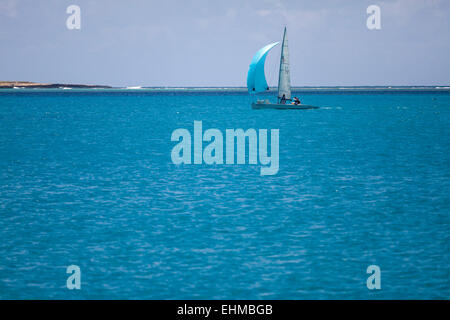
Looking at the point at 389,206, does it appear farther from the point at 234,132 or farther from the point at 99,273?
the point at 234,132

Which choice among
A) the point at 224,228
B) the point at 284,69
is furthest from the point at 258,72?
the point at 224,228

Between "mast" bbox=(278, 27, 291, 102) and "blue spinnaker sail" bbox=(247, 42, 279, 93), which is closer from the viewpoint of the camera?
"mast" bbox=(278, 27, 291, 102)

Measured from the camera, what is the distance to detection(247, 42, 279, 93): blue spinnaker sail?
99688 millimetres

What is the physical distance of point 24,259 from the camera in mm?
20594

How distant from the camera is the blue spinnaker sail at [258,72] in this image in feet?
327

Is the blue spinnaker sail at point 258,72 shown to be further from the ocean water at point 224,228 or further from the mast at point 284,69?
the ocean water at point 224,228

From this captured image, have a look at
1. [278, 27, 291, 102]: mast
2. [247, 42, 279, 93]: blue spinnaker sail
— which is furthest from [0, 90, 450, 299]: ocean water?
[247, 42, 279, 93]: blue spinnaker sail

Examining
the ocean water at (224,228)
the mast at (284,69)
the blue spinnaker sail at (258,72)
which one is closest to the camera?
the ocean water at (224,228)

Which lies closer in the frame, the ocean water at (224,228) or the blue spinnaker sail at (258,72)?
the ocean water at (224,228)

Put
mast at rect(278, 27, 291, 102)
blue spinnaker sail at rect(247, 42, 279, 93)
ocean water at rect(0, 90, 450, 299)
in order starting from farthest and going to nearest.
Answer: blue spinnaker sail at rect(247, 42, 279, 93) < mast at rect(278, 27, 291, 102) < ocean water at rect(0, 90, 450, 299)

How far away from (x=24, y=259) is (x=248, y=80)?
82387mm

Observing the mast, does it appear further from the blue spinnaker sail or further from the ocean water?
the ocean water

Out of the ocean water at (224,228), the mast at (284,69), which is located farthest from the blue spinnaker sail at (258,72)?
the ocean water at (224,228)
